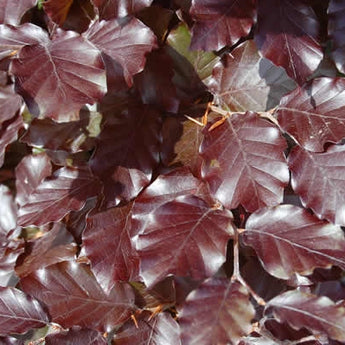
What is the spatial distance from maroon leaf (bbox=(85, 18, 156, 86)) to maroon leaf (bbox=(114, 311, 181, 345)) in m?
0.43

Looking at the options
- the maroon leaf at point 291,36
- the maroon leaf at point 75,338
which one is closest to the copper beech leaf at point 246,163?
the maroon leaf at point 291,36

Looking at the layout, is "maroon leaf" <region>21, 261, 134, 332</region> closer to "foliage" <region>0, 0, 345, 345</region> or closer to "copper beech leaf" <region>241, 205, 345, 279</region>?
"foliage" <region>0, 0, 345, 345</region>

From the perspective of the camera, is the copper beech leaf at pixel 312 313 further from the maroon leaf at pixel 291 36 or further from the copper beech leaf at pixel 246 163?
the maroon leaf at pixel 291 36

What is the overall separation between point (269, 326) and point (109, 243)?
32 centimetres

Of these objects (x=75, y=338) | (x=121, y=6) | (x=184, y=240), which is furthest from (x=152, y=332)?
(x=121, y=6)

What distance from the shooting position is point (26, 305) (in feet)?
3.56

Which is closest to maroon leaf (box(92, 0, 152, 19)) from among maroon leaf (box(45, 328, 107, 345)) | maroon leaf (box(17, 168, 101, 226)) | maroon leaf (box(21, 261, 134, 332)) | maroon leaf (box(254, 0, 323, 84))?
maroon leaf (box(254, 0, 323, 84))

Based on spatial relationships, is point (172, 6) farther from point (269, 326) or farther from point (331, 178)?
point (269, 326)

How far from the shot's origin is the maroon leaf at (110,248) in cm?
104

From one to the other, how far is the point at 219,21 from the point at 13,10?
0.39 m

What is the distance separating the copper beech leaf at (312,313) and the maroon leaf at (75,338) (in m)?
0.35

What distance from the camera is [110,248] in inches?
41.8

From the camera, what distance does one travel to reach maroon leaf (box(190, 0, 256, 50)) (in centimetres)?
98

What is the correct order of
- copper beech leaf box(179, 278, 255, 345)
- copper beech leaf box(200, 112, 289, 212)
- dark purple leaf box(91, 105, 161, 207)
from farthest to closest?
dark purple leaf box(91, 105, 161, 207)
copper beech leaf box(200, 112, 289, 212)
copper beech leaf box(179, 278, 255, 345)
